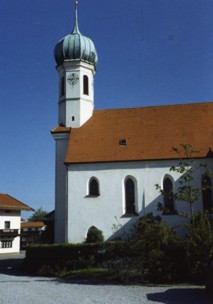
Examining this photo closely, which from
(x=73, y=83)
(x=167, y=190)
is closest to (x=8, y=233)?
(x=73, y=83)

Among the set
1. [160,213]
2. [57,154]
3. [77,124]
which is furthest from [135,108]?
[160,213]

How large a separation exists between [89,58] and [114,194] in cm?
1385

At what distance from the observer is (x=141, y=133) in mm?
31344

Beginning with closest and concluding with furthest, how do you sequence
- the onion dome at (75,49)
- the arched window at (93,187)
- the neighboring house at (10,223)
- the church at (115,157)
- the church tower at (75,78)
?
the church at (115,157)
the arched window at (93,187)
the church tower at (75,78)
the onion dome at (75,49)
the neighboring house at (10,223)

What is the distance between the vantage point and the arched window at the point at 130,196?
1133 inches

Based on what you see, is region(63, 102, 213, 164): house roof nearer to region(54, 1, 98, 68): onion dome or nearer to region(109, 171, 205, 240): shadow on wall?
region(109, 171, 205, 240): shadow on wall

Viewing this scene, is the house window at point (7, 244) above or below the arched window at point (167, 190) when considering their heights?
below

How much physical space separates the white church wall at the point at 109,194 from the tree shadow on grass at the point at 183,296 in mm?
12463

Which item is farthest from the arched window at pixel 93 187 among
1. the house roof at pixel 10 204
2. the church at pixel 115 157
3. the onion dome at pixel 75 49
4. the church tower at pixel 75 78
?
the house roof at pixel 10 204

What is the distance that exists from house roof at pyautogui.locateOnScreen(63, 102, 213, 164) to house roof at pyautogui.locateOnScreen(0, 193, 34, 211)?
21551 mm

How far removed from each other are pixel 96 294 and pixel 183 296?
3.57m

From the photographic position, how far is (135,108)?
112 feet

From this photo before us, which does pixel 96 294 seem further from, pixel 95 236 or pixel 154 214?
pixel 154 214

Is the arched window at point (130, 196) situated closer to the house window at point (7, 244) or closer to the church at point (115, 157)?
the church at point (115, 157)
